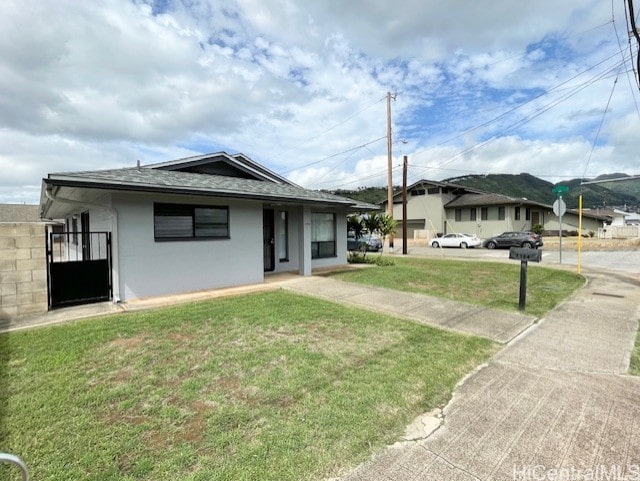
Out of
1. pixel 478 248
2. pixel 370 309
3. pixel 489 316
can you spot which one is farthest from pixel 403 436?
pixel 478 248

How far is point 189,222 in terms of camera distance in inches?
327

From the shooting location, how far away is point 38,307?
6277 mm

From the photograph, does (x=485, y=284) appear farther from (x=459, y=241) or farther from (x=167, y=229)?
(x=459, y=241)

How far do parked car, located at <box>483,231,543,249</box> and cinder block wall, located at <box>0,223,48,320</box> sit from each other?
26142mm

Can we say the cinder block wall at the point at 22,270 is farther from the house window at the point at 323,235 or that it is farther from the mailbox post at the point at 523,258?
the mailbox post at the point at 523,258

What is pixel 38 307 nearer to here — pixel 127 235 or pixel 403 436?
pixel 127 235

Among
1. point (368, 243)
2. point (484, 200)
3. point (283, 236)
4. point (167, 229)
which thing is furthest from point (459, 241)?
point (167, 229)

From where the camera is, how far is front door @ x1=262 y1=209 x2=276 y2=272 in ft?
37.3

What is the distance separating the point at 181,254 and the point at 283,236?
14.5ft

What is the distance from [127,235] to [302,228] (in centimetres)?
513

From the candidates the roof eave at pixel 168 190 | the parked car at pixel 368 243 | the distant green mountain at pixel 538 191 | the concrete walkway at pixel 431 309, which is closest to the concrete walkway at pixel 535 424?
the concrete walkway at pixel 431 309

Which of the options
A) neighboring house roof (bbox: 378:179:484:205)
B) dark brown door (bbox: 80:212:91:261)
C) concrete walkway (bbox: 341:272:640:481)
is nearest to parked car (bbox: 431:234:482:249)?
neighboring house roof (bbox: 378:179:484:205)

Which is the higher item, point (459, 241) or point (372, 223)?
point (372, 223)

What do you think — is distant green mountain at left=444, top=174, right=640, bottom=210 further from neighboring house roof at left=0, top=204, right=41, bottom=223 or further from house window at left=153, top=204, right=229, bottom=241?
neighboring house roof at left=0, top=204, right=41, bottom=223
